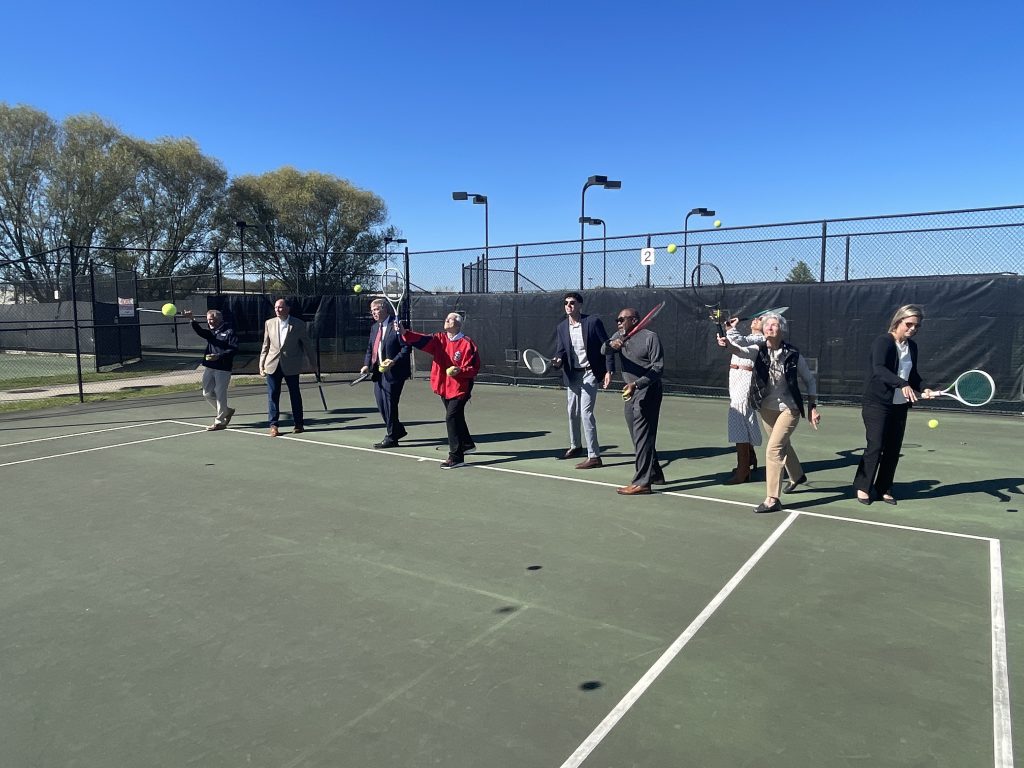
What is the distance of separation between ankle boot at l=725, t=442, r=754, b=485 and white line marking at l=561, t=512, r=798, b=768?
202 centimetres

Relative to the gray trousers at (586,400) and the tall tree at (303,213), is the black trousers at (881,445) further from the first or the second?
the tall tree at (303,213)

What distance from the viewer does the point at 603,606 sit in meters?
4.07

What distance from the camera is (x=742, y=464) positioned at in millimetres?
6980

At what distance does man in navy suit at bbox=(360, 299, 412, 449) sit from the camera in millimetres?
8906

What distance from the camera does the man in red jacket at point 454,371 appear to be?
763 cm

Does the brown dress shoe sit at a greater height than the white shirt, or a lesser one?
lesser

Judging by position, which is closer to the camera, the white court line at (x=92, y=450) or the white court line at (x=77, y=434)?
the white court line at (x=92, y=450)

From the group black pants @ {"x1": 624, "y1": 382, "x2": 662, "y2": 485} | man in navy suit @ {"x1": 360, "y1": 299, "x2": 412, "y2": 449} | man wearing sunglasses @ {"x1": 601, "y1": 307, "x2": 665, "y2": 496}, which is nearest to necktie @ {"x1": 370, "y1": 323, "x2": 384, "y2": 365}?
man in navy suit @ {"x1": 360, "y1": 299, "x2": 412, "y2": 449}

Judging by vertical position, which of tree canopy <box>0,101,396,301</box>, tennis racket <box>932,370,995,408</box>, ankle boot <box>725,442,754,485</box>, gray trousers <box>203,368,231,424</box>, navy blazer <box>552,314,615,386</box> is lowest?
ankle boot <box>725,442,754,485</box>

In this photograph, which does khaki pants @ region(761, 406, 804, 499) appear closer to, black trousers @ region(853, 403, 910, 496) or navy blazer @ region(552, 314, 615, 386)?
black trousers @ region(853, 403, 910, 496)

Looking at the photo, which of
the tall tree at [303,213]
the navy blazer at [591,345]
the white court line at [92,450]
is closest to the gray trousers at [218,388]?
the white court line at [92,450]

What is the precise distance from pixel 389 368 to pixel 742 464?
444 cm

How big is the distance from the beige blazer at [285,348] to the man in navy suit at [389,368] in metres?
1.38

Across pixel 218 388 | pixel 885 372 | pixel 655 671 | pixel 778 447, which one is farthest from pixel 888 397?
pixel 218 388
